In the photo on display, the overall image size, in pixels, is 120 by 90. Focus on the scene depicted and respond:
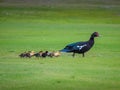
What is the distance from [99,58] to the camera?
744 inches

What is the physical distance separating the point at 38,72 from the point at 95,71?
1.30 m

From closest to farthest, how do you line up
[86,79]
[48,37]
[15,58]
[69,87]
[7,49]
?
[69,87], [86,79], [15,58], [7,49], [48,37]

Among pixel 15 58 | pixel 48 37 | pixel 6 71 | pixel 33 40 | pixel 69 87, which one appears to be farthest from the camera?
pixel 48 37

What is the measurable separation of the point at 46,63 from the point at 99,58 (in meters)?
2.63

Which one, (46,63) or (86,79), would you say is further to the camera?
(46,63)

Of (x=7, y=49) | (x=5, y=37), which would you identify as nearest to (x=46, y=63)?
(x=7, y=49)

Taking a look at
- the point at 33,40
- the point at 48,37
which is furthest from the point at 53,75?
the point at 48,37

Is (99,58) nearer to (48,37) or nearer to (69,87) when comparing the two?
(69,87)

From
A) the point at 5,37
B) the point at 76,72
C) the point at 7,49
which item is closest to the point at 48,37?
the point at 5,37

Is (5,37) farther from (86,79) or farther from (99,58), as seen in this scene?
(86,79)

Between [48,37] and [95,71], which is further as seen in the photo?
[48,37]

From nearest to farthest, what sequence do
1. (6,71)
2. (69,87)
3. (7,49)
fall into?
1. (69,87)
2. (6,71)
3. (7,49)

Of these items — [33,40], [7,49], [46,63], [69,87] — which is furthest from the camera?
[33,40]

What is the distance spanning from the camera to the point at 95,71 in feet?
49.4
